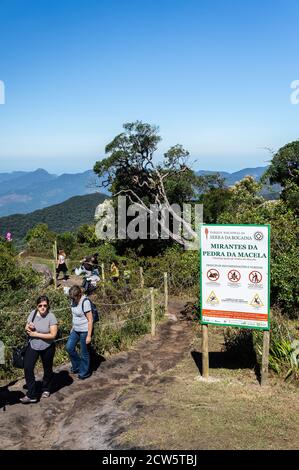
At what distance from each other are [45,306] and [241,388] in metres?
3.04

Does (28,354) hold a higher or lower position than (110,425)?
higher

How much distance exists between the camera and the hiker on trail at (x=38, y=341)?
20.8 feet

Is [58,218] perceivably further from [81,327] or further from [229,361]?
[81,327]

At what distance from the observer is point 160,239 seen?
88.1ft

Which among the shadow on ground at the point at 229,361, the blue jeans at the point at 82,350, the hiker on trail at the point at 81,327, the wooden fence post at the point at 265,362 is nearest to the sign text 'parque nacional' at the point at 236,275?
the wooden fence post at the point at 265,362

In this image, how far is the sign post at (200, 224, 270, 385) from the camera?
22.3 ft

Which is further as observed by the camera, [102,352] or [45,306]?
[102,352]

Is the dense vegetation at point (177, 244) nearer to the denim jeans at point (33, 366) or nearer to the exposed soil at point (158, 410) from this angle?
the exposed soil at point (158, 410)

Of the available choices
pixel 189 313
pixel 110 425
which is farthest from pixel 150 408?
pixel 189 313

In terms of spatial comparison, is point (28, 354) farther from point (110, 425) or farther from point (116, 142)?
point (116, 142)

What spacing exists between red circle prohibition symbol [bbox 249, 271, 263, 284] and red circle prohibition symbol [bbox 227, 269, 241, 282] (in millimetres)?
183

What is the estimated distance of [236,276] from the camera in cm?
700

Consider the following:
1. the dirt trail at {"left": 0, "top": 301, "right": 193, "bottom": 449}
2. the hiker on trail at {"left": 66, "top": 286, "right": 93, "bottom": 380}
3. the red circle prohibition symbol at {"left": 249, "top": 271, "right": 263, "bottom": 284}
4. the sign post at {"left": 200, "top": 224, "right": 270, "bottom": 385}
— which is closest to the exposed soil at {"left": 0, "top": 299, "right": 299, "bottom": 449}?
the dirt trail at {"left": 0, "top": 301, "right": 193, "bottom": 449}

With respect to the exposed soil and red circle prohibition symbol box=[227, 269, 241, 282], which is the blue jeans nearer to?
the exposed soil
